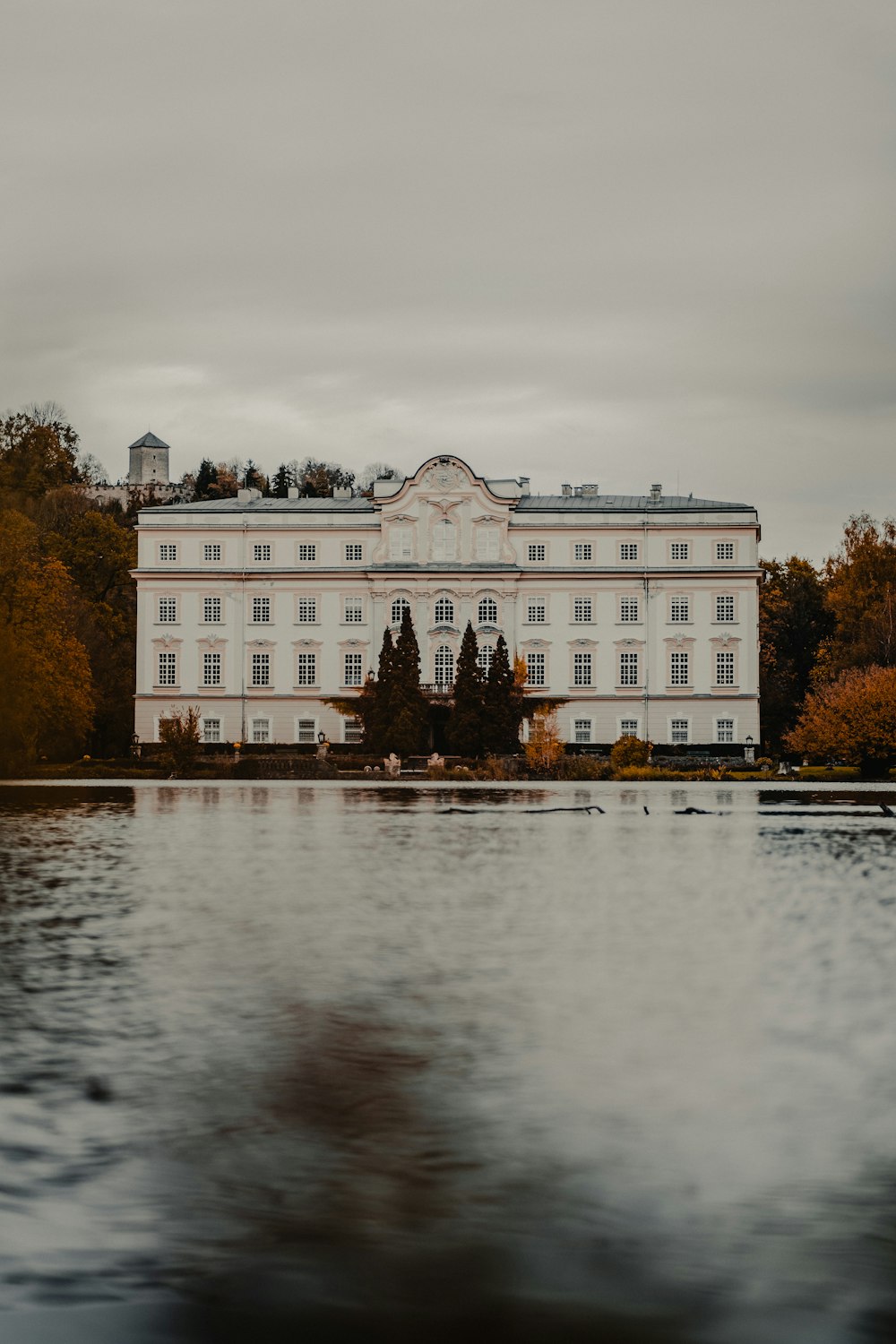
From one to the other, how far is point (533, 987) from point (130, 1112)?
14.8 feet

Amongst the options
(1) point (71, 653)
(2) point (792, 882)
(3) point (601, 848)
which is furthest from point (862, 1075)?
(1) point (71, 653)

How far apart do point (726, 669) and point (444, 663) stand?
13.3 meters

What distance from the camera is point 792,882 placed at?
19.7 metres

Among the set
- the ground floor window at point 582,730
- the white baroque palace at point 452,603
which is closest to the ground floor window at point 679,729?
the white baroque palace at point 452,603

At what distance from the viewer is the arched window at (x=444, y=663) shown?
7375 cm

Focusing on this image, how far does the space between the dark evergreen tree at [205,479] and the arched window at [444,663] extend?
31.1 m

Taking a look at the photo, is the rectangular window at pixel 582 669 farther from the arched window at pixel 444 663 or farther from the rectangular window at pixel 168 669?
the rectangular window at pixel 168 669

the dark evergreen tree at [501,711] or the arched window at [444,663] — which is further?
the arched window at [444,663]

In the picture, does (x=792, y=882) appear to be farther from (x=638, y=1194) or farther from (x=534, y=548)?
(x=534, y=548)

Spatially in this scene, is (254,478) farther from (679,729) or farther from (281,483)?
(679,729)

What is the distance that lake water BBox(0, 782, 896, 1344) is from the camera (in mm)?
5832

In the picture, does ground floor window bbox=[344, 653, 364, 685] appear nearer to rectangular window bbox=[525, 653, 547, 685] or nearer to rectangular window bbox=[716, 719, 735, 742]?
rectangular window bbox=[525, 653, 547, 685]

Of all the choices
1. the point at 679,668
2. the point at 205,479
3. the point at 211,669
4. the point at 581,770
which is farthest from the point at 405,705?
the point at 205,479

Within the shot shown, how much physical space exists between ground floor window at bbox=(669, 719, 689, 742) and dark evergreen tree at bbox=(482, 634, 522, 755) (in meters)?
11.0
